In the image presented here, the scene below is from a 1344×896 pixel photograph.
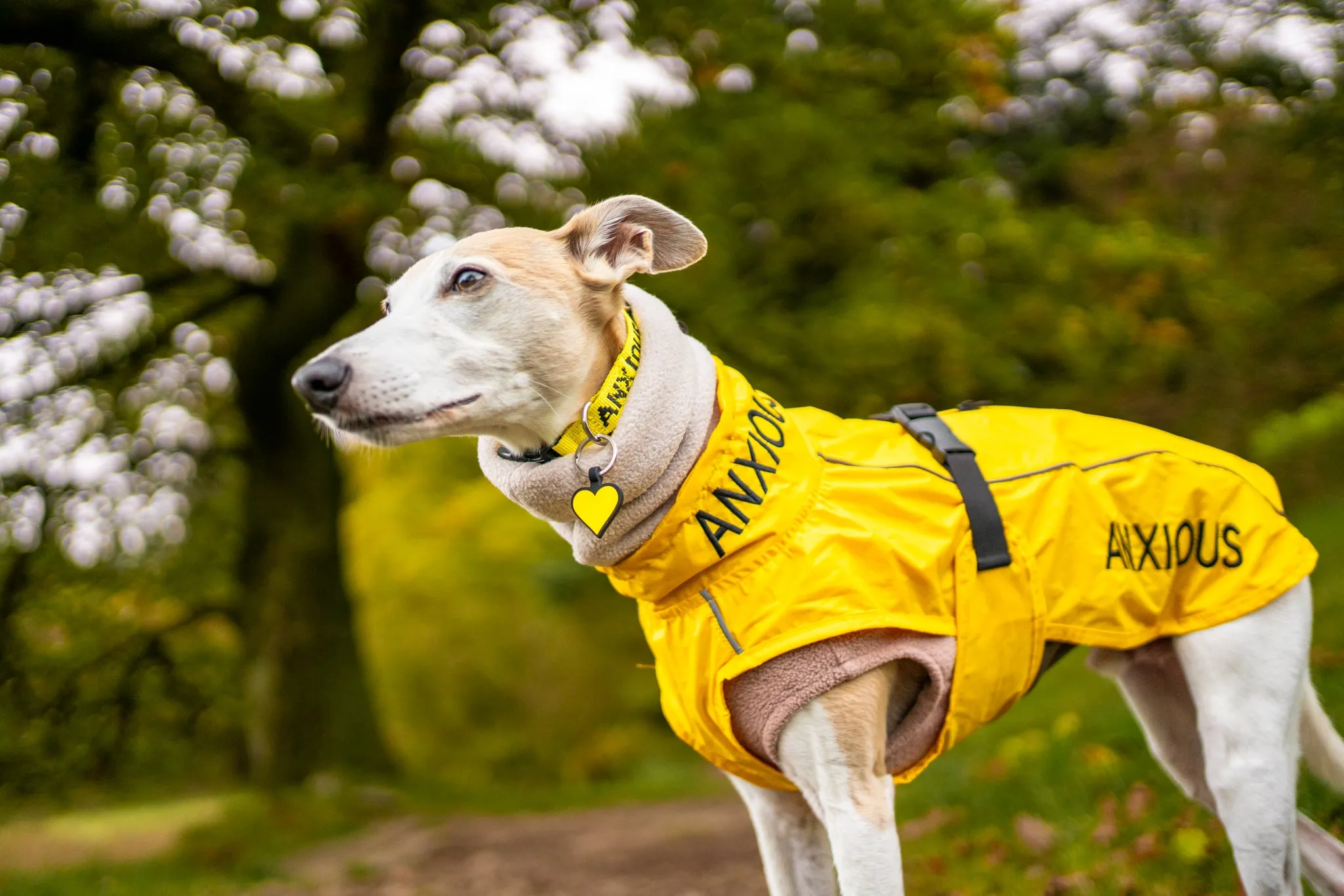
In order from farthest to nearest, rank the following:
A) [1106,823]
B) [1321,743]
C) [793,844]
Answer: [1106,823], [1321,743], [793,844]

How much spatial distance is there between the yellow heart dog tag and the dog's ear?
1.81ft

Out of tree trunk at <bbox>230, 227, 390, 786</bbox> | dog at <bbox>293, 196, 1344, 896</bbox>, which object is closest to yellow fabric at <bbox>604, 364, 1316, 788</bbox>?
dog at <bbox>293, 196, 1344, 896</bbox>

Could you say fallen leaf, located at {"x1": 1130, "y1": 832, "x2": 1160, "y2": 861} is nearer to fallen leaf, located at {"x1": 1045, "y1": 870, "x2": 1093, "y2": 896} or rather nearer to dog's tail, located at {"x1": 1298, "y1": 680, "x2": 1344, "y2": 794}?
fallen leaf, located at {"x1": 1045, "y1": 870, "x2": 1093, "y2": 896}

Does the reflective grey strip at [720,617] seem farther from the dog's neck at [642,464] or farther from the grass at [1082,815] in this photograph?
the grass at [1082,815]

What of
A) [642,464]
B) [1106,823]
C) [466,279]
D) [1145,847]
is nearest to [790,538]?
[642,464]

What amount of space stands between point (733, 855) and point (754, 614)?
14.3 ft

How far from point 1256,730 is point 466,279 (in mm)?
2412

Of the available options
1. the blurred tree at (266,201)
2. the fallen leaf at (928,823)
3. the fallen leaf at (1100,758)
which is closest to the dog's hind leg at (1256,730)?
the fallen leaf at (1100,758)

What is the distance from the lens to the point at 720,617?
94.6 inches

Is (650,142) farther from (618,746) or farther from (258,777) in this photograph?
(618,746)

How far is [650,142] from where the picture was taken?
6906 mm

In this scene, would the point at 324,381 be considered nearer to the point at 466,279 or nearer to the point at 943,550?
the point at 466,279

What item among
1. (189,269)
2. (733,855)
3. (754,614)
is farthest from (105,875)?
(754,614)

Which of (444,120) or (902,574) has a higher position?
(902,574)
